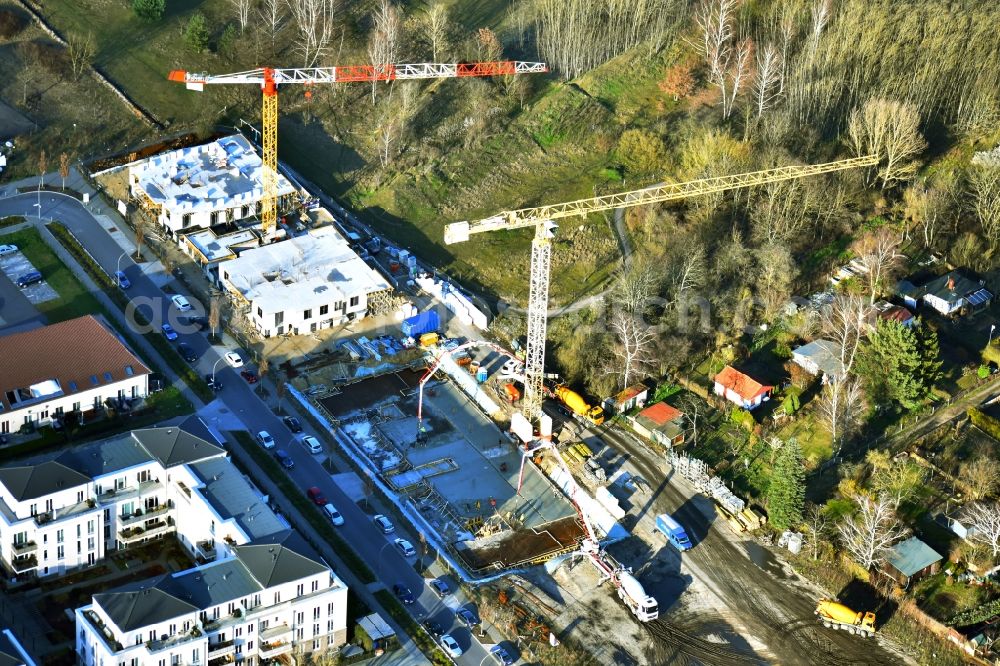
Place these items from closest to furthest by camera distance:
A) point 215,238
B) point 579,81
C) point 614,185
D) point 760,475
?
point 760,475 → point 215,238 → point 614,185 → point 579,81

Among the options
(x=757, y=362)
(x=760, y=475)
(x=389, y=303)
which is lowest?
(x=760, y=475)

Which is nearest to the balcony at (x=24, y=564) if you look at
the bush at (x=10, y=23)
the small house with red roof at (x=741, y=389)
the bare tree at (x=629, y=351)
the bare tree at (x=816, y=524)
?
the bare tree at (x=629, y=351)

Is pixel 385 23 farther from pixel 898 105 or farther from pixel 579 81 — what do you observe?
pixel 898 105

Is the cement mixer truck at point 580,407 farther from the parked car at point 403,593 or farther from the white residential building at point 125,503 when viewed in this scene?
the white residential building at point 125,503

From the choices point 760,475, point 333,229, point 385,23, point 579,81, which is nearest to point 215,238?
point 333,229

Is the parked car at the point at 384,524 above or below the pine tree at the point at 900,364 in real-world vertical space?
below

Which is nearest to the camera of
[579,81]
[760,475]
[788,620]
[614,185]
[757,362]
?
Result: [788,620]

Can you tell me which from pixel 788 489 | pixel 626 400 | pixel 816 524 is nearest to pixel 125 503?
pixel 626 400

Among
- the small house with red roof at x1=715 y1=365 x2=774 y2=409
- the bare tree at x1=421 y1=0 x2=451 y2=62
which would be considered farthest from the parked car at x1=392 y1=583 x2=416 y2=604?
the bare tree at x1=421 y1=0 x2=451 y2=62
